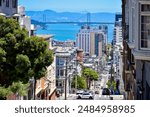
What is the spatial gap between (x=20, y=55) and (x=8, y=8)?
343 inches

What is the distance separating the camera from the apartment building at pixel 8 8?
68.1ft

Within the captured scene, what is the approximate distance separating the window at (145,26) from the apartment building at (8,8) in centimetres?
1070

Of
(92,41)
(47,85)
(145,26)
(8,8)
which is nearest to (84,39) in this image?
(92,41)

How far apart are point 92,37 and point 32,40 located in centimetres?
15488

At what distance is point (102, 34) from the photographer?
170m

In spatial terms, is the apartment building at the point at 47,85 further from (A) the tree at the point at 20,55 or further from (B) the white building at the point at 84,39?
(B) the white building at the point at 84,39

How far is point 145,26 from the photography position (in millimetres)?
10289

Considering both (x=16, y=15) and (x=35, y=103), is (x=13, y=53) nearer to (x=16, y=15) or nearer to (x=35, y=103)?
(x=35, y=103)

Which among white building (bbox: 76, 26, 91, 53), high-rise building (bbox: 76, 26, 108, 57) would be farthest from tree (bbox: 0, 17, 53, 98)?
high-rise building (bbox: 76, 26, 108, 57)

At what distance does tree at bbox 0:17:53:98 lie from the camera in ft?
44.6

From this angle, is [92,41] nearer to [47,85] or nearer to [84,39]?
[84,39]

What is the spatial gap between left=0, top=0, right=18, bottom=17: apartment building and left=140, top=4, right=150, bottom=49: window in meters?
10.7

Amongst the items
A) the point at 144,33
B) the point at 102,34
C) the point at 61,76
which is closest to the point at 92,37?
the point at 102,34

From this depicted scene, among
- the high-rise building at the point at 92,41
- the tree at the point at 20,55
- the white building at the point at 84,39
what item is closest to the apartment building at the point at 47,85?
the tree at the point at 20,55
